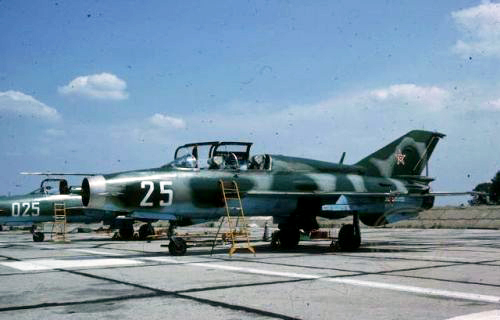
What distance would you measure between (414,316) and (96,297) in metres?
A: 3.88

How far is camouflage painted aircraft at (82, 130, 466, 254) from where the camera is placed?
12102 mm

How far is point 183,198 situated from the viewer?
12617 mm

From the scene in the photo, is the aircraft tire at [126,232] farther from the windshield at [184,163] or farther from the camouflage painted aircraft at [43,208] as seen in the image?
the windshield at [184,163]

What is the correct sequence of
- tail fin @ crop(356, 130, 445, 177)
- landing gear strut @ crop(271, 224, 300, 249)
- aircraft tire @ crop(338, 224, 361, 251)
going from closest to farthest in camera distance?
aircraft tire @ crop(338, 224, 361, 251) < landing gear strut @ crop(271, 224, 300, 249) < tail fin @ crop(356, 130, 445, 177)

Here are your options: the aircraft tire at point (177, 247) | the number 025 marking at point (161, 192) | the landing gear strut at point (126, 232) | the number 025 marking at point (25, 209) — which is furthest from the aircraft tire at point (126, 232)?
the number 025 marking at point (161, 192)

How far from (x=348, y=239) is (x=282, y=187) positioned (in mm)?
2359

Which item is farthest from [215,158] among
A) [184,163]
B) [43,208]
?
[43,208]

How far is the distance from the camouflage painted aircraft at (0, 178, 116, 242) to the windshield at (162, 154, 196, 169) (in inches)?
383

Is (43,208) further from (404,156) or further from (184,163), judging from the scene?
(404,156)

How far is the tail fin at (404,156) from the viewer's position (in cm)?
1694

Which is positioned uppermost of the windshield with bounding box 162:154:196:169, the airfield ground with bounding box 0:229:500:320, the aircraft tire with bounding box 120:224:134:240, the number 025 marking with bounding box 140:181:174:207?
the windshield with bounding box 162:154:196:169

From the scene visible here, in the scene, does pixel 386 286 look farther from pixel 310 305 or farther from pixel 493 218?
pixel 493 218

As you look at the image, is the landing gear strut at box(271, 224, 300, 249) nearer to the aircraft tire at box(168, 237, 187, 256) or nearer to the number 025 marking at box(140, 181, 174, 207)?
the aircraft tire at box(168, 237, 187, 256)

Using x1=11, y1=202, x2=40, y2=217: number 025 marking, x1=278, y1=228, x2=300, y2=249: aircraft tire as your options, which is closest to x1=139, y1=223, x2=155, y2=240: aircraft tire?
x1=11, y1=202, x2=40, y2=217: number 025 marking
